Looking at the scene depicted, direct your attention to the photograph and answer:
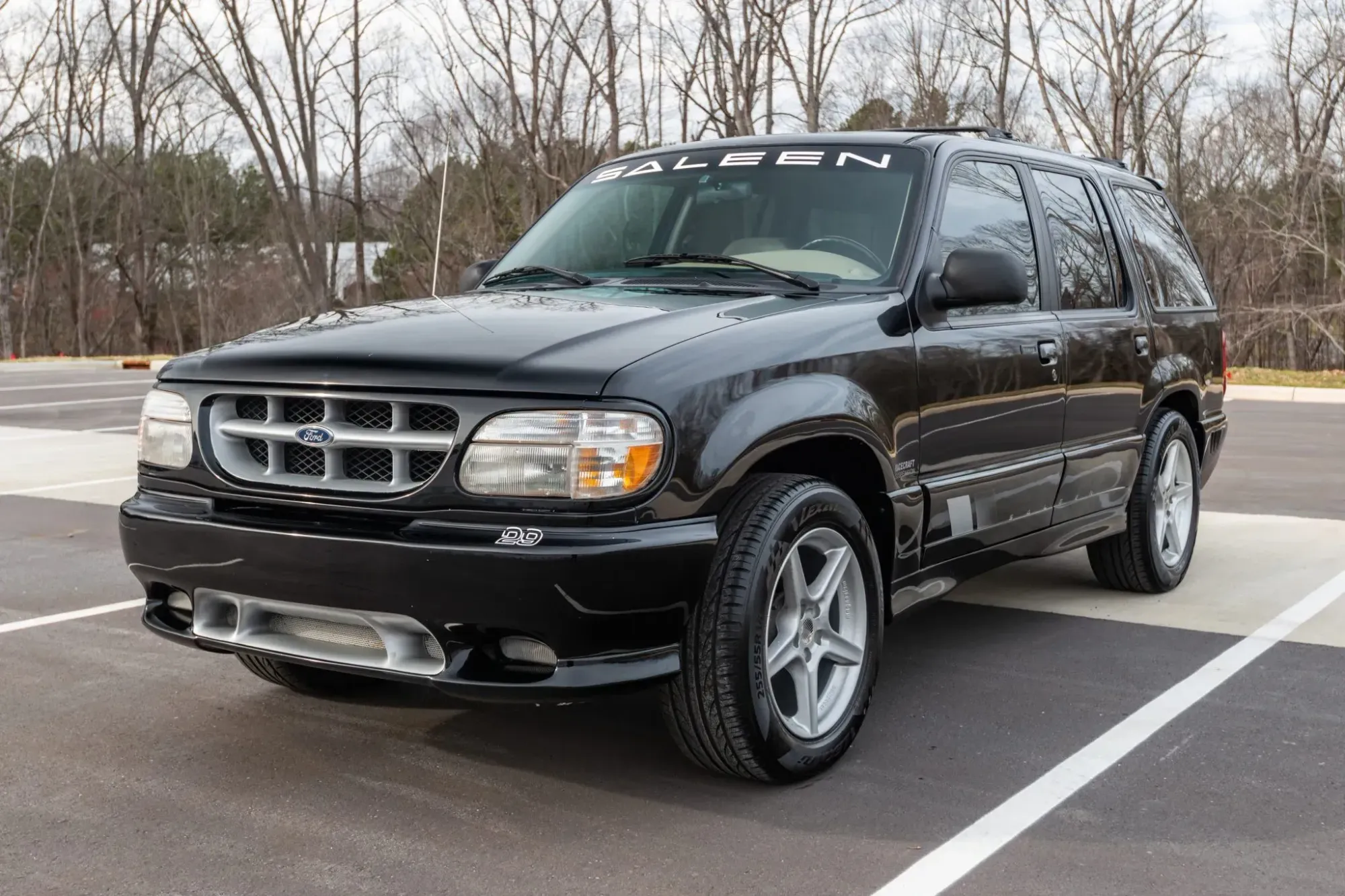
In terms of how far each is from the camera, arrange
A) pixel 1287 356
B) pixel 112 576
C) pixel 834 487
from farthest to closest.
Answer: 1. pixel 1287 356
2. pixel 112 576
3. pixel 834 487

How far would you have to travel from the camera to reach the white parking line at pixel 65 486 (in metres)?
9.27

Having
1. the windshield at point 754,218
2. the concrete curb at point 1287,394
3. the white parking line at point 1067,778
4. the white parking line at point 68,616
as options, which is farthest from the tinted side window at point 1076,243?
the concrete curb at point 1287,394

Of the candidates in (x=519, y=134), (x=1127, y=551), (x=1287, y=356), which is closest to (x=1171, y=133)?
(x=1287, y=356)

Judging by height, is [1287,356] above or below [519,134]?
below

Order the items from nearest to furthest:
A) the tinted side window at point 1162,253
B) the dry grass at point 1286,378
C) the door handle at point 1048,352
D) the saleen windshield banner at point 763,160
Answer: the saleen windshield banner at point 763,160, the door handle at point 1048,352, the tinted side window at point 1162,253, the dry grass at point 1286,378

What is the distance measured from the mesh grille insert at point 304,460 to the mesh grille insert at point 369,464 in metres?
0.07

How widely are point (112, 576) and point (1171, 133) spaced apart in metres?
34.8

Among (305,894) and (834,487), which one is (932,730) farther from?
(305,894)

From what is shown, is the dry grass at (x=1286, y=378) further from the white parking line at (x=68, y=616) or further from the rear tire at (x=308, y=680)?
the rear tire at (x=308, y=680)

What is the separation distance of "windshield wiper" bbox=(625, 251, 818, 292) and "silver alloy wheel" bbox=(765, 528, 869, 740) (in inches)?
35.2

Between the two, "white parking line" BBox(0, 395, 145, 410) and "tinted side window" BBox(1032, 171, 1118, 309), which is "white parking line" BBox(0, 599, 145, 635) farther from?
"white parking line" BBox(0, 395, 145, 410)

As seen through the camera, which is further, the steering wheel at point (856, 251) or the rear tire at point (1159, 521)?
the rear tire at point (1159, 521)

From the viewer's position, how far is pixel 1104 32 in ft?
90.3

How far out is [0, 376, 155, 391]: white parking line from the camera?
19344 millimetres
